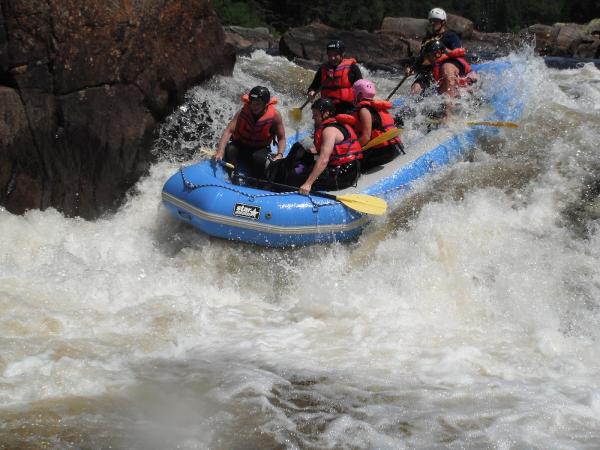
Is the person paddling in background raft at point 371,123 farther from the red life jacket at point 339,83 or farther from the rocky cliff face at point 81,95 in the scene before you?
the rocky cliff face at point 81,95

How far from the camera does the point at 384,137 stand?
283 inches

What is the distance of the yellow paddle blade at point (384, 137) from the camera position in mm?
7156

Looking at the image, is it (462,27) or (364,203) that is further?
(462,27)

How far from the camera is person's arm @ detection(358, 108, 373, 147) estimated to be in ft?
23.2

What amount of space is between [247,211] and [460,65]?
3.29m

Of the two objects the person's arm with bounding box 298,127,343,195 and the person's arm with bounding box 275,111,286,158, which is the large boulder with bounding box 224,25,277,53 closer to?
the person's arm with bounding box 275,111,286,158

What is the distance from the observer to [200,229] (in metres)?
6.67

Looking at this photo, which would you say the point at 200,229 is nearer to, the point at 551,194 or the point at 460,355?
the point at 460,355

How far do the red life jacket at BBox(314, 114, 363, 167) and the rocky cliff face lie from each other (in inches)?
82.4

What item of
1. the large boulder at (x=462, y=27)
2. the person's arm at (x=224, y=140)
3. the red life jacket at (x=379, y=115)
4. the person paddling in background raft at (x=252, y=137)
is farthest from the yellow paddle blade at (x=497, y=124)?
the large boulder at (x=462, y=27)

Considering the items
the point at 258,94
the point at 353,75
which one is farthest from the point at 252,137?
the point at 353,75

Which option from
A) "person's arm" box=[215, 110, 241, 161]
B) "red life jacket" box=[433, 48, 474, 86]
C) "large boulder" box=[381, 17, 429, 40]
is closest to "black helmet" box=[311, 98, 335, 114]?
"person's arm" box=[215, 110, 241, 161]

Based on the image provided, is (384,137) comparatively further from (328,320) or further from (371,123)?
(328,320)

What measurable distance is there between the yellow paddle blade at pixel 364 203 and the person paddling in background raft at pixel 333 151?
32 cm
